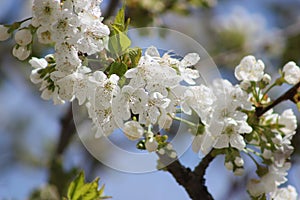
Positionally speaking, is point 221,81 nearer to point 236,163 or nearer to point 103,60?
point 236,163

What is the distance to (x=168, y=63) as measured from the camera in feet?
4.82

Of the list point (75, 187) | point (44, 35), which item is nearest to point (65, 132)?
point (75, 187)

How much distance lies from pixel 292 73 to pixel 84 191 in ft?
2.50

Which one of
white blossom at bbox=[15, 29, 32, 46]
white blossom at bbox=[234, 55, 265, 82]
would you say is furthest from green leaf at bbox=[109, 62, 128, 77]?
white blossom at bbox=[234, 55, 265, 82]

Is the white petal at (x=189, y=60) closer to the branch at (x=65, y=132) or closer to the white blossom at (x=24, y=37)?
the white blossom at (x=24, y=37)

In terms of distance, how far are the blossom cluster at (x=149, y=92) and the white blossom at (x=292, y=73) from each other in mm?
98

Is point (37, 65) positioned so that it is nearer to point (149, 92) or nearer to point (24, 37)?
point (24, 37)

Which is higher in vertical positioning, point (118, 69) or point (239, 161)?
point (118, 69)

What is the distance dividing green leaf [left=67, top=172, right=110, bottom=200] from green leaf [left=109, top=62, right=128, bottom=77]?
1.31ft

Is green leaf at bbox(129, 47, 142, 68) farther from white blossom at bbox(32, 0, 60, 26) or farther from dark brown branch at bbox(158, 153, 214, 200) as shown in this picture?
dark brown branch at bbox(158, 153, 214, 200)

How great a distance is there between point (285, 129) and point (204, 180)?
1.01 ft

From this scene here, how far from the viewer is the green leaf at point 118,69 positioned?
1.44 metres

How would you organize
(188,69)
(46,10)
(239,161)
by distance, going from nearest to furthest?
(46,10) → (188,69) → (239,161)

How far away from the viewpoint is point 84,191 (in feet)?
5.53
